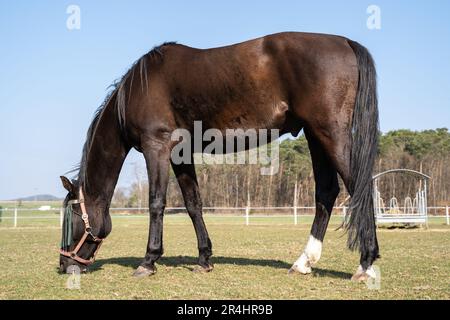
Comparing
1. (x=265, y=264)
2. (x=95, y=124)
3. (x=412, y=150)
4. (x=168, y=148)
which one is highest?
(x=412, y=150)

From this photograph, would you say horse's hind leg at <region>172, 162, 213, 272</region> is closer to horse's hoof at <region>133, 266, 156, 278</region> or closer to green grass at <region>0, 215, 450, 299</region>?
green grass at <region>0, 215, 450, 299</region>

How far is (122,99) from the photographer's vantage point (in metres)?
6.38

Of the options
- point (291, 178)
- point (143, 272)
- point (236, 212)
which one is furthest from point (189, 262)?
point (291, 178)

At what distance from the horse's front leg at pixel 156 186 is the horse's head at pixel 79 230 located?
854 millimetres

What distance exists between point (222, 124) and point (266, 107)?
626 mm

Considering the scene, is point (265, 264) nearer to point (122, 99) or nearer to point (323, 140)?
point (323, 140)

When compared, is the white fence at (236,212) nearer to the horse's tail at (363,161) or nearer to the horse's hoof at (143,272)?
the horse's hoof at (143,272)

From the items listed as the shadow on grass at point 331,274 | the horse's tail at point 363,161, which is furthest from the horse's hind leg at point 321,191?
the horse's tail at point 363,161

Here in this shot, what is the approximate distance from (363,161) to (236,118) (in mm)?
1615

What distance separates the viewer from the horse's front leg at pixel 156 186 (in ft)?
19.7

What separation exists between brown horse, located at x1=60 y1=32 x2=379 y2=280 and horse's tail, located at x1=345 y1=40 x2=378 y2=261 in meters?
0.01

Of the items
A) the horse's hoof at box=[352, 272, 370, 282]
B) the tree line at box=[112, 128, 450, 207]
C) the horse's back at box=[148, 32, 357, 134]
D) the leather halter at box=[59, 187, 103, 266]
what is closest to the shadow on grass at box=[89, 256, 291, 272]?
the leather halter at box=[59, 187, 103, 266]

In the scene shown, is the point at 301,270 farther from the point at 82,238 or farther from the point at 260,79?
the point at 82,238
